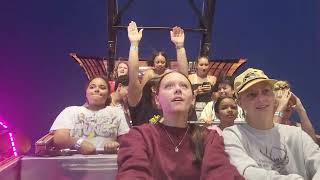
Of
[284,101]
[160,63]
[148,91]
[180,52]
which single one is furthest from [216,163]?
[160,63]

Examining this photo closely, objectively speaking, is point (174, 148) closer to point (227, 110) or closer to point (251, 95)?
point (251, 95)

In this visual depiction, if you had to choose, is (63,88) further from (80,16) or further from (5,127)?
(5,127)

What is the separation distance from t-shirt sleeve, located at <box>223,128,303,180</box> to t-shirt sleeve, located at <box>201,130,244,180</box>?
25 mm

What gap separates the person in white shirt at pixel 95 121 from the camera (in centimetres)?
210

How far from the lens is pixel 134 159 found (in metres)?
1.41

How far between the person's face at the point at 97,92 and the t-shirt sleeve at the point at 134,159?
2.42 feet

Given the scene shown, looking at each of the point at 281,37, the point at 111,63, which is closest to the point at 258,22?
the point at 281,37

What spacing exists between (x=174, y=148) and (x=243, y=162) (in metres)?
0.25

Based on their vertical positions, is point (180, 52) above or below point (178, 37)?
below

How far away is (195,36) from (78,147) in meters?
2.83

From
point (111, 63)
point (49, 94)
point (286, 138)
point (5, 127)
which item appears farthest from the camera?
point (49, 94)

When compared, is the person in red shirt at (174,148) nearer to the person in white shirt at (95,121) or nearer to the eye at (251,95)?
the eye at (251,95)

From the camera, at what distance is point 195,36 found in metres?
4.45

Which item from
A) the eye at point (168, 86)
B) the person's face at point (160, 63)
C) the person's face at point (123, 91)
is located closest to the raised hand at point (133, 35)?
the person's face at point (160, 63)
